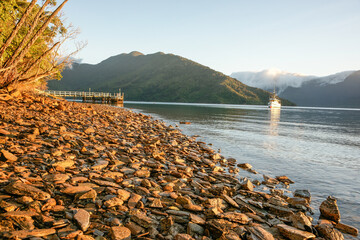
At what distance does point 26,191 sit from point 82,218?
4.22 ft

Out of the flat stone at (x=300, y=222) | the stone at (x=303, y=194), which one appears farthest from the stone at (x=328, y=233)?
the stone at (x=303, y=194)

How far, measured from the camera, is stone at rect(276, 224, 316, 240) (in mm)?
4154

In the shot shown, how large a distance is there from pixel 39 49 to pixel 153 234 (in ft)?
85.1

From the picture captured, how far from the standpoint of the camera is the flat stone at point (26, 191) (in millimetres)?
3756

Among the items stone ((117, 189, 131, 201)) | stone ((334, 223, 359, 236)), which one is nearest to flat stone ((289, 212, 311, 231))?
stone ((334, 223, 359, 236))

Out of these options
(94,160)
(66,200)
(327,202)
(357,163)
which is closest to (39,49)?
(94,160)

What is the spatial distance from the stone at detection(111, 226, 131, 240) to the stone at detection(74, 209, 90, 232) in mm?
431

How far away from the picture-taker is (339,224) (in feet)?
17.3

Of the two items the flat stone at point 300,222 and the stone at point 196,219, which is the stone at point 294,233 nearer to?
the flat stone at point 300,222

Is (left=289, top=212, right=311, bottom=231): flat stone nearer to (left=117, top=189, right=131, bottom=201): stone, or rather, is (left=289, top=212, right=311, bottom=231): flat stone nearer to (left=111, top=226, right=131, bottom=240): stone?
(left=111, top=226, right=131, bottom=240): stone

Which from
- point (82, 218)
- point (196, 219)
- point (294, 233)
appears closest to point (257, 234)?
point (294, 233)

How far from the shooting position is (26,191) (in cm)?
380

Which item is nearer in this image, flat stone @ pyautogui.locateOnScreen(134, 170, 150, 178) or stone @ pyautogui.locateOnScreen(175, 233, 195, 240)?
stone @ pyautogui.locateOnScreen(175, 233, 195, 240)

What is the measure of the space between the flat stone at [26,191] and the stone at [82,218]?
766 millimetres
